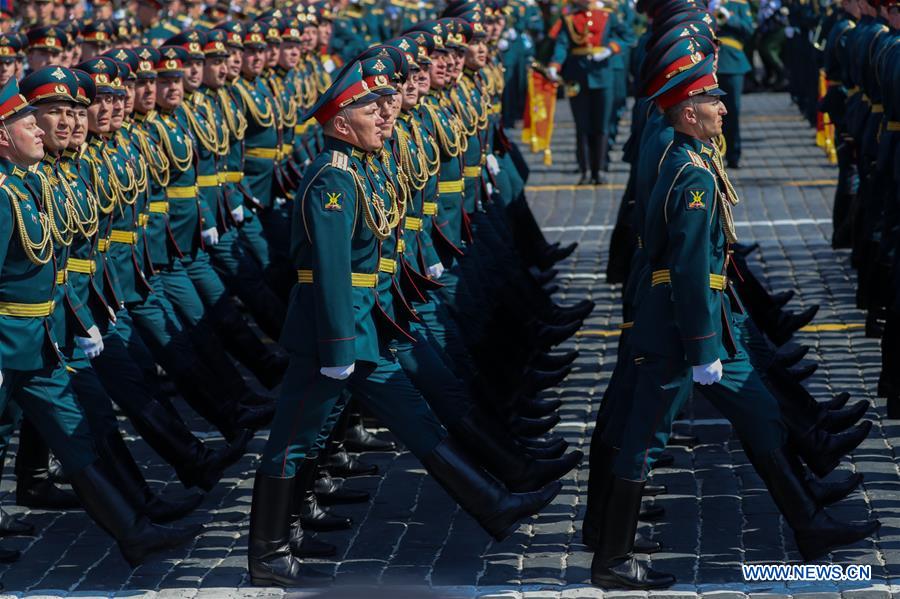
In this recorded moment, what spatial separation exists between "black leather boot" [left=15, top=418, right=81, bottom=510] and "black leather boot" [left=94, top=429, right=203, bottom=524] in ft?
1.93

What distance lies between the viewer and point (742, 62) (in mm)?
18344

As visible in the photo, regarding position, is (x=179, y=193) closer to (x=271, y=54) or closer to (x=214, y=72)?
(x=214, y=72)

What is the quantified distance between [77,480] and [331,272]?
1.38 meters

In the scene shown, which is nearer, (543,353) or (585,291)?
(543,353)

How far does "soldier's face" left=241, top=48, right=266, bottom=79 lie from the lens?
460 inches

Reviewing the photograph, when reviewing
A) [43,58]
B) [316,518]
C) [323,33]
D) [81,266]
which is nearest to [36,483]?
[81,266]

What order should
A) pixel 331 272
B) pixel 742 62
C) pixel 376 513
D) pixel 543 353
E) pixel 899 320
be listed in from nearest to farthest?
1. pixel 331 272
2. pixel 376 513
3. pixel 899 320
4. pixel 543 353
5. pixel 742 62

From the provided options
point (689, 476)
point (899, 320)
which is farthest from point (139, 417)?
point (899, 320)

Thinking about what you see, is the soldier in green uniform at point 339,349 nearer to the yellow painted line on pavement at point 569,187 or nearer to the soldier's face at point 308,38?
the soldier's face at point 308,38

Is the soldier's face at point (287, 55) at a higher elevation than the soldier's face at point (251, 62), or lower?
lower

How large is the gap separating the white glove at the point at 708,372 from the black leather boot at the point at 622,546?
1.50 feet

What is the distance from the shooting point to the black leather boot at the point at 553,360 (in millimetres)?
10312

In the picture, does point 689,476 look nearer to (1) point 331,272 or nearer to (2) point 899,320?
(2) point 899,320

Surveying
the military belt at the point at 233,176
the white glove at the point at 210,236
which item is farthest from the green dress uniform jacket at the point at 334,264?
the military belt at the point at 233,176
